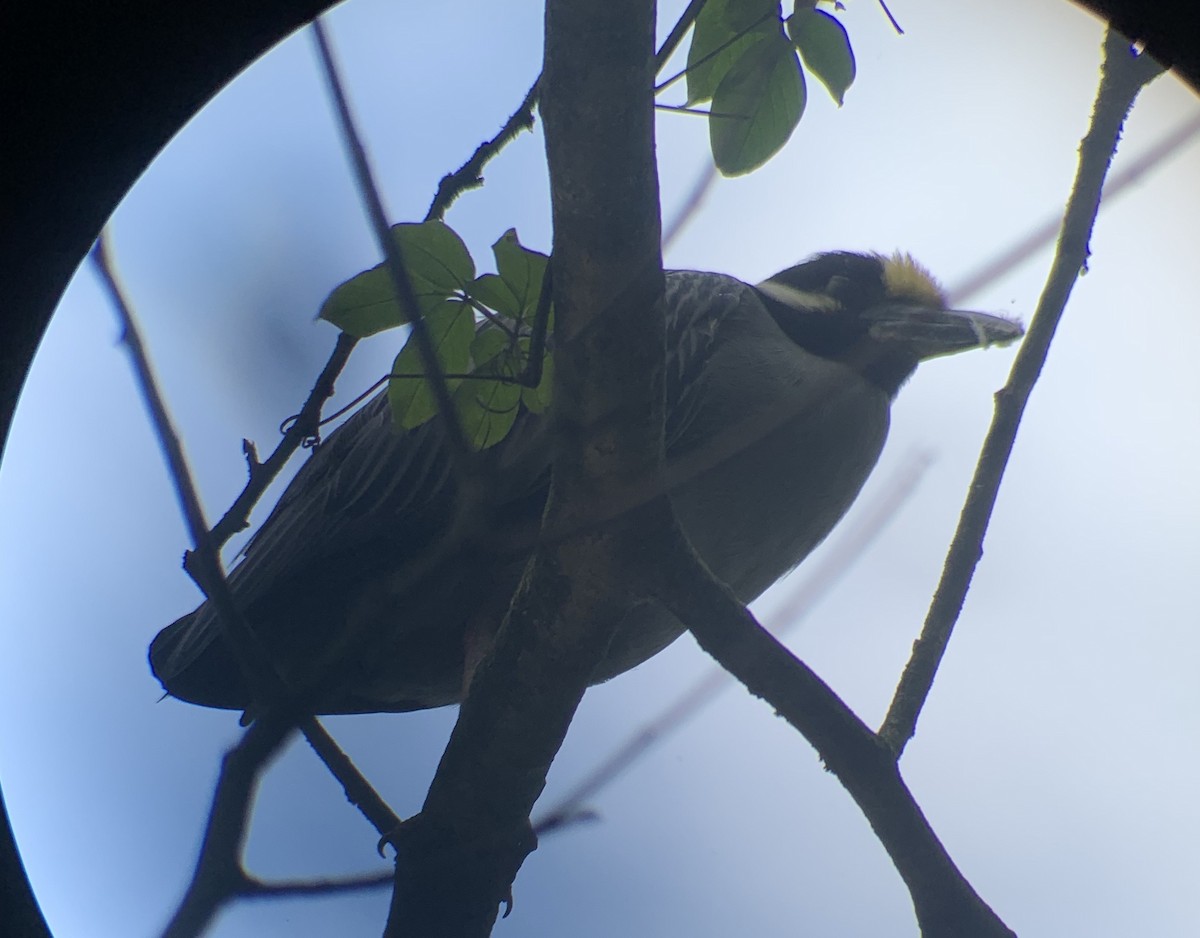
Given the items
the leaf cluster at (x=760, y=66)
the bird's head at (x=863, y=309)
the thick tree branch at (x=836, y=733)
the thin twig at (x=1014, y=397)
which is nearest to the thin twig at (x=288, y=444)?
the thick tree branch at (x=836, y=733)

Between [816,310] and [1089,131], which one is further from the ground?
[816,310]

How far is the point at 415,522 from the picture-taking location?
2.02 meters

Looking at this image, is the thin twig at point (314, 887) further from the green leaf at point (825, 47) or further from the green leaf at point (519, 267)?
the green leaf at point (825, 47)

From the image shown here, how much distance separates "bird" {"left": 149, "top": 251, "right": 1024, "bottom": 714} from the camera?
185 centimetres

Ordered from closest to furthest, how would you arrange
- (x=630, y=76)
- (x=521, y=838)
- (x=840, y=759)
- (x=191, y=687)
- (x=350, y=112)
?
(x=350, y=112), (x=630, y=76), (x=840, y=759), (x=521, y=838), (x=191, y=687)

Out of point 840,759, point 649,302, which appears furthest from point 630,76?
point 840,759

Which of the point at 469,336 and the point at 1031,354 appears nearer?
the point at 469,336

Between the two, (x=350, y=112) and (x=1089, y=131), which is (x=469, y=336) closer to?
(x=350, y=112)

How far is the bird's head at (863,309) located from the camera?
7.40 feet

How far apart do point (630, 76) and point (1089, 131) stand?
0.69 metres

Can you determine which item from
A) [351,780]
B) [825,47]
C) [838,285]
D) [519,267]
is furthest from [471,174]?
[838,285]

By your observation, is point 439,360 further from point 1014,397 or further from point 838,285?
point 838,285

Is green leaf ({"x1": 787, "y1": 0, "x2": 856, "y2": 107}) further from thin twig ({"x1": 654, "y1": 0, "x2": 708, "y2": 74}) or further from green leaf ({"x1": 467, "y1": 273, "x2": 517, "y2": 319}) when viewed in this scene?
green leaf ({"x1": 467, "y1": 273, "x2": 517, "y2": 319})

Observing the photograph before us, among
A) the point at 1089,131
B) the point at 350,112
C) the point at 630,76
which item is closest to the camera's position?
the point at 350,112
